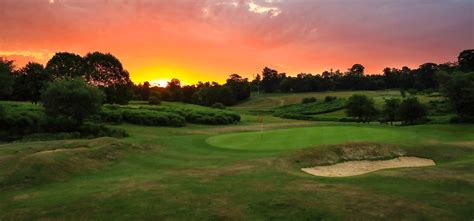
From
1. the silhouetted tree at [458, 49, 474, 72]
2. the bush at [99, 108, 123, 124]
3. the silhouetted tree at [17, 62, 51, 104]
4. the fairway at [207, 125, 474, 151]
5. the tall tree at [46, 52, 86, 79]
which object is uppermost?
the silhouetted tree at [458, 49, 474, 72]

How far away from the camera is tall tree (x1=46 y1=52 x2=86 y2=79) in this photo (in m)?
80.2

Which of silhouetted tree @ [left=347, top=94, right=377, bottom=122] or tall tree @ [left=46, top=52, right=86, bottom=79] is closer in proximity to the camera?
silhouetted tree @ [left=347, top=94, right=377, bottom=122]

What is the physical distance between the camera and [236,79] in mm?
182875

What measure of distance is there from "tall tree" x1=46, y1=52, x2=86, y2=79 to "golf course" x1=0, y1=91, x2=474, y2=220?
180 ft

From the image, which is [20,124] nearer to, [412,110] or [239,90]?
[412,110]

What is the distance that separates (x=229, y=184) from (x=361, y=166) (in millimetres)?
12334

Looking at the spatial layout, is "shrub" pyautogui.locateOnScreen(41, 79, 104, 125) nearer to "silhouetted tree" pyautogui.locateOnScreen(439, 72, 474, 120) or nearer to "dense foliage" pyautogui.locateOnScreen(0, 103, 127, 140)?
"dense foliage" pyautogui.locateOnScreen(0, 103, 127, 140)

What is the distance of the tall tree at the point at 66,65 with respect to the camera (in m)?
80.2

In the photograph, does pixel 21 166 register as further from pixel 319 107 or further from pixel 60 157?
pixel 319 107

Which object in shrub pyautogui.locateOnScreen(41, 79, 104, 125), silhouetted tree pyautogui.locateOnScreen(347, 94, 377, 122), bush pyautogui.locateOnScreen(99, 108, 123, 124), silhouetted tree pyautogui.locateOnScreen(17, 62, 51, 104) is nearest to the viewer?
shrub pyautogui.locateOnScreen(41, 79, 104, 125)

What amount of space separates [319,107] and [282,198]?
10094 cm

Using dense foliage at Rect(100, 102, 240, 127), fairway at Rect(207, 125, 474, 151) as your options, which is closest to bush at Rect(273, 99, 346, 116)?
dense foliage at Rect(100, 102, 240, 127)

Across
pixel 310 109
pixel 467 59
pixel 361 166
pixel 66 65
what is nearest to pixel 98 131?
pixel 361 166

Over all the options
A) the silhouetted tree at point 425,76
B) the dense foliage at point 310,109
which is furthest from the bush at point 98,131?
the silhouetted tree at point 425,76
